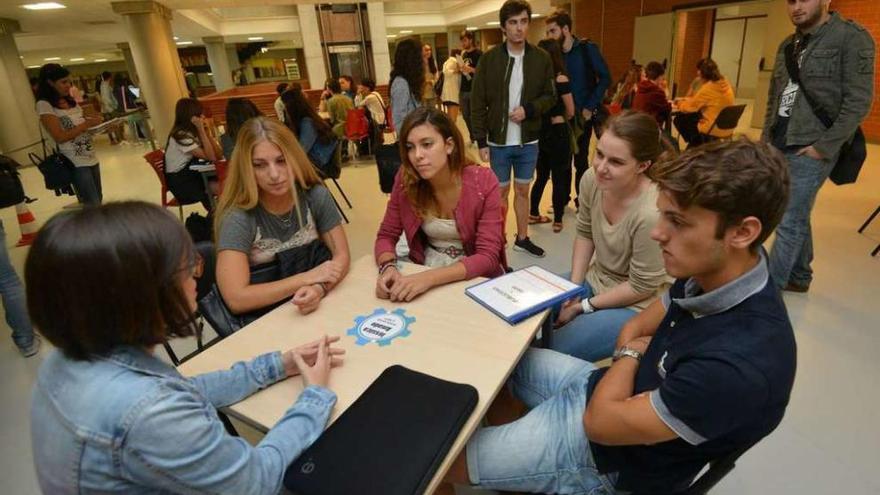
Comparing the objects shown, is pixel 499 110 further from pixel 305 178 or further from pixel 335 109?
pixel 335 109

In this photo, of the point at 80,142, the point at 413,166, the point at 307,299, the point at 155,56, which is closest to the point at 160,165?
the point at 80,142

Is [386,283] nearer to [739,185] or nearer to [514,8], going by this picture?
[739,185]

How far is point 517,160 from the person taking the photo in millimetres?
3266

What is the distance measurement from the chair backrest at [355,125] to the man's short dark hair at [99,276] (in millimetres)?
6025

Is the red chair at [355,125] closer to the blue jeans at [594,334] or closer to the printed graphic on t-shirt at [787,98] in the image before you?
the printed graphic on t-shirt at [787,98]

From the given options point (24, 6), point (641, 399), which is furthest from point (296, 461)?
point (24, 6)

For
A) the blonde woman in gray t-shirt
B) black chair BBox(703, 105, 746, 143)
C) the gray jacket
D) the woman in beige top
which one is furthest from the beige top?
black chair BBox(703, 105, 746, 143)

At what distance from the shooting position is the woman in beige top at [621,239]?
157 cm

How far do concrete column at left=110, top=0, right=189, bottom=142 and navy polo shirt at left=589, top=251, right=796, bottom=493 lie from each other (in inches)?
353

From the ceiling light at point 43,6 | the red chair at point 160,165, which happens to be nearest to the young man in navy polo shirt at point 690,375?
the red chair at point 160,165

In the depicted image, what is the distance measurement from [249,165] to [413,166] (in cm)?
62

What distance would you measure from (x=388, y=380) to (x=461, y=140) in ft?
3.73

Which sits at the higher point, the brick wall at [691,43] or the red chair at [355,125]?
the brick wall at [691,43]

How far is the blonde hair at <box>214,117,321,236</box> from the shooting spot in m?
1.68
